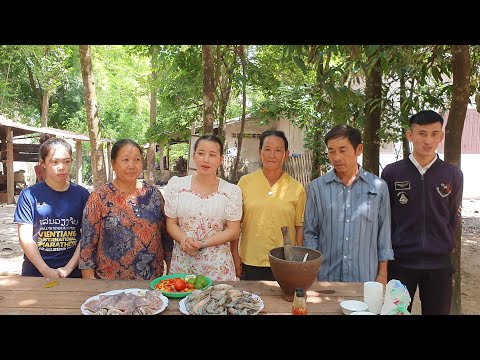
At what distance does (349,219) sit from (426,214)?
0.60 meters

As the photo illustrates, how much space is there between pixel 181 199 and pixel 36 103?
19.2 metres

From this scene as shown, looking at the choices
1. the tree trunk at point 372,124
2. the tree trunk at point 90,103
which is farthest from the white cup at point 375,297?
the tree trunk at point 90,103

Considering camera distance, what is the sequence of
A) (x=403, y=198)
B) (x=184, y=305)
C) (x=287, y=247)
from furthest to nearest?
1. (x=403, y=198)
2. (x=287, y=247)
3. (x=184, y=305)

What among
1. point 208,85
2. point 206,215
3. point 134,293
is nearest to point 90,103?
point 208,85

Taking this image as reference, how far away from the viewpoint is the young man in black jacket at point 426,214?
2.78 meters

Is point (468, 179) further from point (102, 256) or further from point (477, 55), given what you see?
point (102, 256)

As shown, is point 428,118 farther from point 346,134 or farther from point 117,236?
point 117,236

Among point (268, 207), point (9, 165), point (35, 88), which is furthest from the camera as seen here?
point (35, 88)

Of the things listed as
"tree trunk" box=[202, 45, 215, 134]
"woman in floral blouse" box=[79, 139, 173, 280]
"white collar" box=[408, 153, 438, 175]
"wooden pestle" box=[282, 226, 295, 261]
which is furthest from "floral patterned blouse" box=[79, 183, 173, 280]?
"tree trunk" box=[202, 45, 215, 134]

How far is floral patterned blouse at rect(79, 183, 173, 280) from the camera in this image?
8.84 feet

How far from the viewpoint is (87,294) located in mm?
2248

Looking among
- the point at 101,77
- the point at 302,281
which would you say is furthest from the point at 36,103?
the point at 302,281

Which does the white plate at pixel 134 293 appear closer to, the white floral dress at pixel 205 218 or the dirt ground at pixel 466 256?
the white floral dress at pixel 205 218

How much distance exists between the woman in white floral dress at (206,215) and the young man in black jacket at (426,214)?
3.92ft
